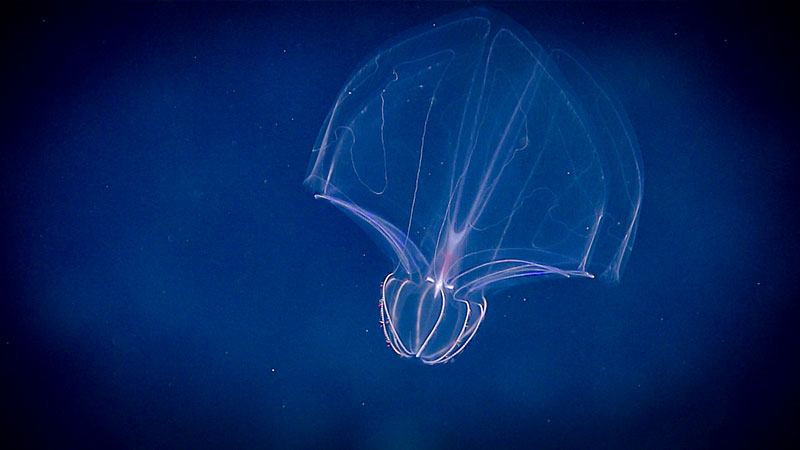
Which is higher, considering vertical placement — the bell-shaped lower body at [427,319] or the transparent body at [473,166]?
the transparent body at [473,166]

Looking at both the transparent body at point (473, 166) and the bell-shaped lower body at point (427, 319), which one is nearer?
the transparent body at point (473, 166)

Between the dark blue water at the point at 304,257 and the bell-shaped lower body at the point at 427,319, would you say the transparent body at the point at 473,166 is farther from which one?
the dark blue water at the point at 304,257

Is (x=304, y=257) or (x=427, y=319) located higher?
(x=304, y=257)

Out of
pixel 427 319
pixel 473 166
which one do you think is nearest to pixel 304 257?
pixel 427 319

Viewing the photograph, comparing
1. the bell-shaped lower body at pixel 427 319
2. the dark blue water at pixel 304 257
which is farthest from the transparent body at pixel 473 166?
the dark blue water at pixel 304 257

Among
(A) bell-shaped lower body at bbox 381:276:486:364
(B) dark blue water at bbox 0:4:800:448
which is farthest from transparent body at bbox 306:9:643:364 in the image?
(B) dark blue water at bbox 0:4:800:448

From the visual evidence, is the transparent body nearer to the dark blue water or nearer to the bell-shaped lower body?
the bell-shaped lower body

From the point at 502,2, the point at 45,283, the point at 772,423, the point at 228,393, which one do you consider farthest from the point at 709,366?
the point at 45,283

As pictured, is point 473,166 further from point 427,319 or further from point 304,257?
point 304,257
